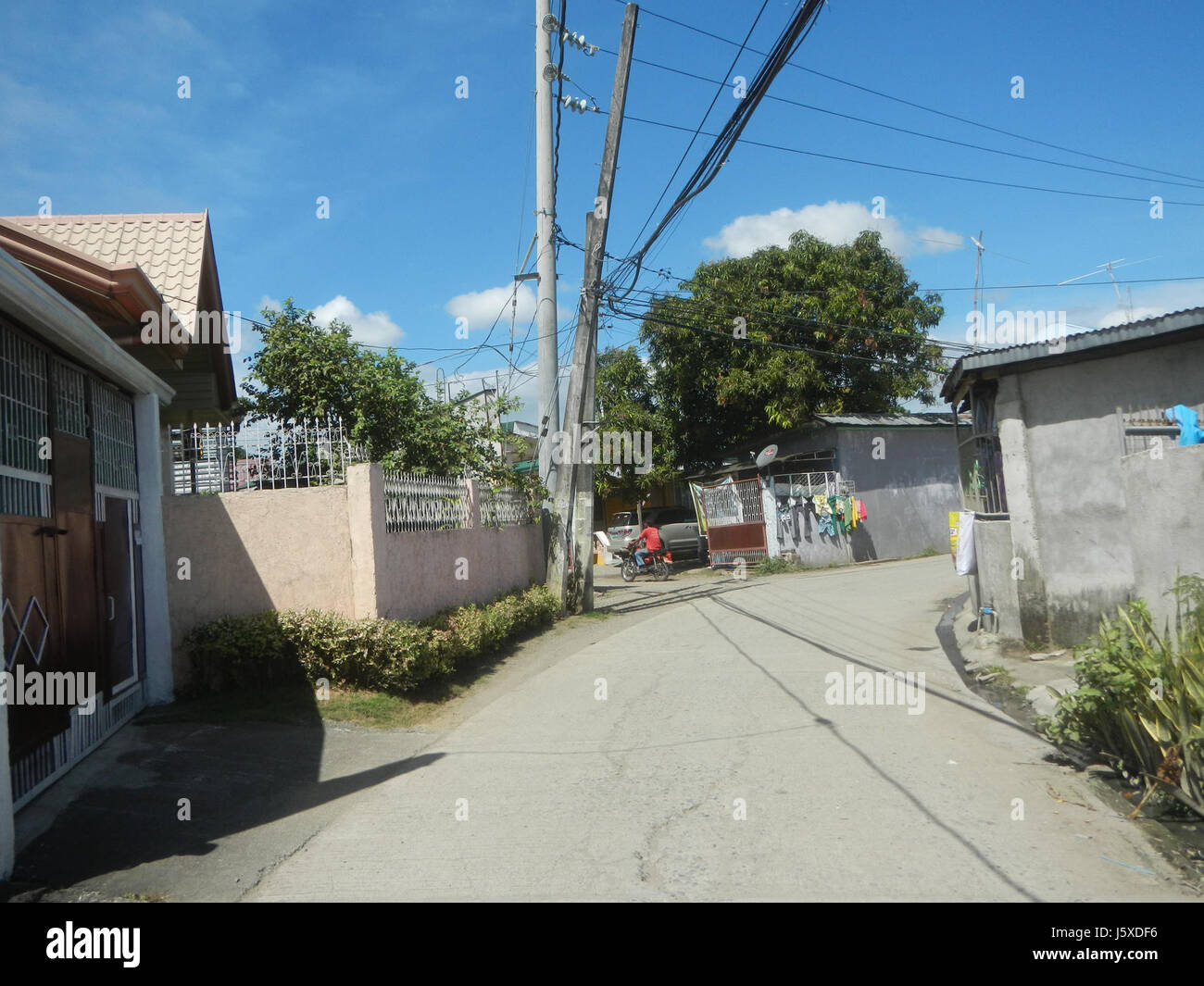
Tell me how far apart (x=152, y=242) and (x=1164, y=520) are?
1037 cm

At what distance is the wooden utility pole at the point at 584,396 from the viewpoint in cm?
1445

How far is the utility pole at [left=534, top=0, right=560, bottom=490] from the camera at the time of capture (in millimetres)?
15141

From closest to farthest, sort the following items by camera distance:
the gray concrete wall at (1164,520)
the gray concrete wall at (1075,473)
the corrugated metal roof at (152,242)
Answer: the gray concrete wall at (1164,520) < the gray concrete wall at (1075,473) < the corrugated metal roof at (152,242)

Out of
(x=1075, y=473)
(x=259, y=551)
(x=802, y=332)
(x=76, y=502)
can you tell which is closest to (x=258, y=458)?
(x=259, y=551)

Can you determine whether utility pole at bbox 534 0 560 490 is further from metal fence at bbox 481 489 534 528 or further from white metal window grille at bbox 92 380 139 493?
white metal window grille at bbox 92 380 139 493

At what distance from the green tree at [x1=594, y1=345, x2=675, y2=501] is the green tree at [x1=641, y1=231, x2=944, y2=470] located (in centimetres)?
204

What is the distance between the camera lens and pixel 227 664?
842cm

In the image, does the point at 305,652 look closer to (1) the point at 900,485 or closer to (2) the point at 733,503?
(2) the point at 733,503

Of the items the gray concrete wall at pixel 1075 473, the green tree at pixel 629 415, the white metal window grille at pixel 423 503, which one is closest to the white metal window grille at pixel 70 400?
the white metal window grille at pixel 423 503

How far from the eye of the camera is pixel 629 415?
26422 mm

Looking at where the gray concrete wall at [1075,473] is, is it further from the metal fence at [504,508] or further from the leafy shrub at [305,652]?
the metal fence at [504,508]

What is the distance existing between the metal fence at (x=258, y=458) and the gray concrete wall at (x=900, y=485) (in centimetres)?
1594

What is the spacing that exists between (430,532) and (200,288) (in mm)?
3831
